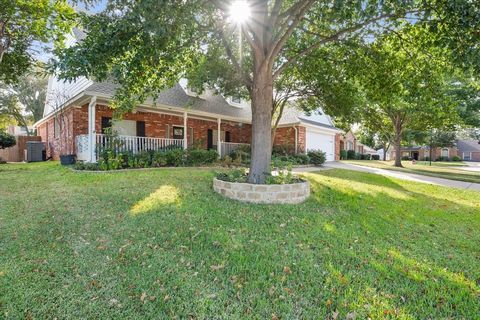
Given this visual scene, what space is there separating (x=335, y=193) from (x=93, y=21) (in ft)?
22.0

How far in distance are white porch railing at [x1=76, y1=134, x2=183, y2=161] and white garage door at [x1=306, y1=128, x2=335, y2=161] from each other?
10.6 meters

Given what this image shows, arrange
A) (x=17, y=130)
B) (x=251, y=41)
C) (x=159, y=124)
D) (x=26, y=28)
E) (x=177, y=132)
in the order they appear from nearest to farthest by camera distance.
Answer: (x=251, y=41)
(x=26, y=28)
(x=159, y=124)
(x=177, y=132)
(x=17, y=130)

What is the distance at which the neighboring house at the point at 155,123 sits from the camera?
1045cm

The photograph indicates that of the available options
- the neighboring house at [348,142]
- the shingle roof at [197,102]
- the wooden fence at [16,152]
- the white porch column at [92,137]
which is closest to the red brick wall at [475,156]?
the neighboring house at [348,142]

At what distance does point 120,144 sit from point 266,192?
22.7 feet

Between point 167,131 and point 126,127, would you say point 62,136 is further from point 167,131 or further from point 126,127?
point 167,131

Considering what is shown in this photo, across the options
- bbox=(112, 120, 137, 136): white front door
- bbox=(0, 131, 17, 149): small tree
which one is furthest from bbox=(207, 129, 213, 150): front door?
bbox=(0, 131, 17, 149): small tree

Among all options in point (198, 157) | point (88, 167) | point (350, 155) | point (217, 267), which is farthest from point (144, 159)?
point (350, 155)

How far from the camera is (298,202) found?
19.4 feet

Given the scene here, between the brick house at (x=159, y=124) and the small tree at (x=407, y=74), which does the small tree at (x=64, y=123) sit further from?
the small tree at (x=407, y=74)

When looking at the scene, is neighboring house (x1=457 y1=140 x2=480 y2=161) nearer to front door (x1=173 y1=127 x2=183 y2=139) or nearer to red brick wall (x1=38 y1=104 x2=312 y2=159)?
red brick wall (x1=38 y1=104 x2=312 y2=159)

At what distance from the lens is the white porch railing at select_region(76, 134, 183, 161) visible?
9.90 meters

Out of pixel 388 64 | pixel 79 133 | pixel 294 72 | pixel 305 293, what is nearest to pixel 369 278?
pixel 305 293

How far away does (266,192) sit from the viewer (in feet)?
18.6
